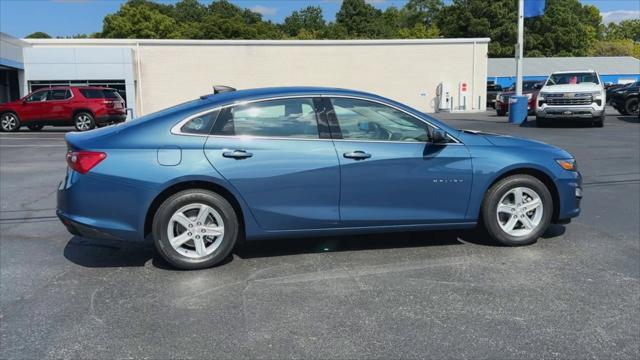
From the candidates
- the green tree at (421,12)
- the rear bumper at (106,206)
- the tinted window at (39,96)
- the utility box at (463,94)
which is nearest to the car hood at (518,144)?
the rear bumper at (106,206)

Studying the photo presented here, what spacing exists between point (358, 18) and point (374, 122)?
102 meters

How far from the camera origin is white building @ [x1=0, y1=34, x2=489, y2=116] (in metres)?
34.5

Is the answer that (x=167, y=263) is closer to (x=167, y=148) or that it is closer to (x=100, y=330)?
(x=167, y=148)

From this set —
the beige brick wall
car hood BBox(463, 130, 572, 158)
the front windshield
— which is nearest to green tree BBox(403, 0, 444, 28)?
the beige brick wall

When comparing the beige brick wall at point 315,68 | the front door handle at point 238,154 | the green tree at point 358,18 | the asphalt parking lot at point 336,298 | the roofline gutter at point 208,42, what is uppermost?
the green tree at point 358,18

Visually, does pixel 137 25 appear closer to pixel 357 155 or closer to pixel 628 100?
pixel 628 100

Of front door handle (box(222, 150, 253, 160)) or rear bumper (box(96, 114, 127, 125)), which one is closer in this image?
front door handle (box(222, 150, 253, 160))

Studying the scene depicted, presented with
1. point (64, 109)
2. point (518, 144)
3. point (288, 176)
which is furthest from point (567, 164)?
point (64, 109)

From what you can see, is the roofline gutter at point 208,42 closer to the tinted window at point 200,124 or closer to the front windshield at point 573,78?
the front windshield at point 573,78

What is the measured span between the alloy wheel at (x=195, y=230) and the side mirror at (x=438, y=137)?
78.3 inches

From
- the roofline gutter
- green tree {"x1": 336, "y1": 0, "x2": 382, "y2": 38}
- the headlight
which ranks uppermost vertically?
green tree {"x1": 336, "y1": 0, "x2": 382, "y2": 38}

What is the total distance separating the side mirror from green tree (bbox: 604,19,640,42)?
16770cm

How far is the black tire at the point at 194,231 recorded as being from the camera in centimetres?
469

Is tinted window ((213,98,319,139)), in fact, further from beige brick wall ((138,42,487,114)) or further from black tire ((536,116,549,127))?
beige brick wall ((138,42,487,114))
